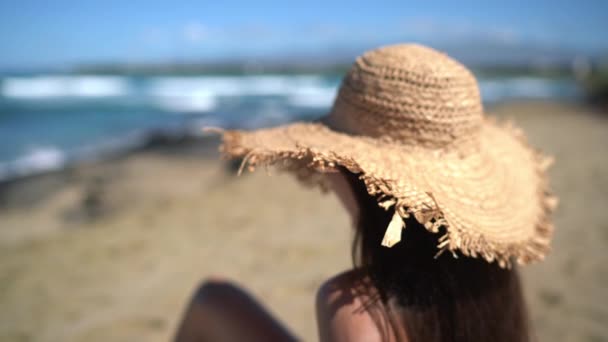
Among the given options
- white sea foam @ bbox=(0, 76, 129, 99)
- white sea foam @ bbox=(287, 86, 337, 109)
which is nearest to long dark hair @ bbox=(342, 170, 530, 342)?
white sea foam @ bbox=(287, 86, 337, 109)

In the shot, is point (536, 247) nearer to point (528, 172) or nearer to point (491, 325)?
point (491, 325)

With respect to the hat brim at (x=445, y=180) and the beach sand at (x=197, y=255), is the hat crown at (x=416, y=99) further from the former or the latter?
the beach sand at (x=197, y=255)

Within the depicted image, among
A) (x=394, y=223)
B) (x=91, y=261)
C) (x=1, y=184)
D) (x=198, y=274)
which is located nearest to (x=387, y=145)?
(x=394, y=223)

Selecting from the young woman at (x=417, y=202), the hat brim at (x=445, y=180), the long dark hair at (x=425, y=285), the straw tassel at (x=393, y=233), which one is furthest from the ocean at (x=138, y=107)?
the straw tassel at (x=393, y=233)

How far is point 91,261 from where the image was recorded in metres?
3.30

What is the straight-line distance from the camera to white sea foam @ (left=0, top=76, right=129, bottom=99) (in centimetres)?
1988

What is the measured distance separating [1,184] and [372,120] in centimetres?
643

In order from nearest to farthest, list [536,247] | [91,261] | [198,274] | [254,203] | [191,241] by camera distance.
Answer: [536,247] → [198,274] → [91,261] → [191,241] → [254,203]

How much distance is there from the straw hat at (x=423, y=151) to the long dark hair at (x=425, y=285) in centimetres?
6

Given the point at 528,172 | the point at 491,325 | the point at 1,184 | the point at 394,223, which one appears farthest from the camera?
the point at 1,184

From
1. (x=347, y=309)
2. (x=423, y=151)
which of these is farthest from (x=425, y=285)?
(x=423, y=151)

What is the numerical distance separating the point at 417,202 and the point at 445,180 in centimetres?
21

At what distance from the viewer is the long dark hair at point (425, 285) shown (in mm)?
1115

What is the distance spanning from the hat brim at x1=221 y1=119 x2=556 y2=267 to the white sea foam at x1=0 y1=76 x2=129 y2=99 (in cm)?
2069
